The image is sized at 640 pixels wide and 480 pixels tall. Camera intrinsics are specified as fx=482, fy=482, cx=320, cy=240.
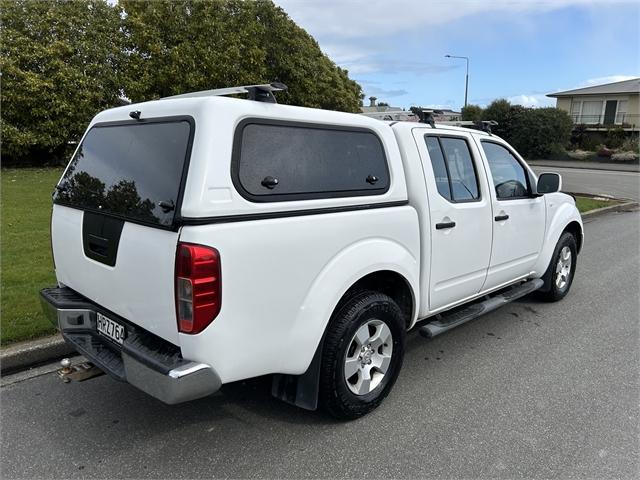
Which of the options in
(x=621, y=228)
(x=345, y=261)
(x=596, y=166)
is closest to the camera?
(x=345, y=261)

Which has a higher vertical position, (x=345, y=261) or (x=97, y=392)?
(x=345, y=261)

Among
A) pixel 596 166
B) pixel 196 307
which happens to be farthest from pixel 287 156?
pixel 596 166

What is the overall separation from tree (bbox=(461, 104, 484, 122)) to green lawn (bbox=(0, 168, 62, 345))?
111ft

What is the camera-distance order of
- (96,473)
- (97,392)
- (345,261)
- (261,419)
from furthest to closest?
1. (97,392)
2. (261,419)
3. (345,261)
4. (96,473)

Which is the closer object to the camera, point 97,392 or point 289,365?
point 289,365

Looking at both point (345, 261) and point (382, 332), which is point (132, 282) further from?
point (382, 332)

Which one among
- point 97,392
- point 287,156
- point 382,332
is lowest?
point 97,392

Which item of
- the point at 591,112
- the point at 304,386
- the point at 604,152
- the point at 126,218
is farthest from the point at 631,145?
the point at 126,218

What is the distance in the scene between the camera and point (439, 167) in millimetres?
3561

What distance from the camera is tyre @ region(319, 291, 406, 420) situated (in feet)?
9.18

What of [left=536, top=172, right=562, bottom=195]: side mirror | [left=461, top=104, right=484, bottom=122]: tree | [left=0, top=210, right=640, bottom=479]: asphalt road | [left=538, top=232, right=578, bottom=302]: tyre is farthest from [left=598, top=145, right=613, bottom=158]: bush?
[left=0, top=210, right=640, bottom=479]: asphalt road

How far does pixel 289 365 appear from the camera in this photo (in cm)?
260

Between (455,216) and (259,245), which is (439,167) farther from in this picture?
(259,245)

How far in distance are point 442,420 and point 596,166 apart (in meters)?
30.5
